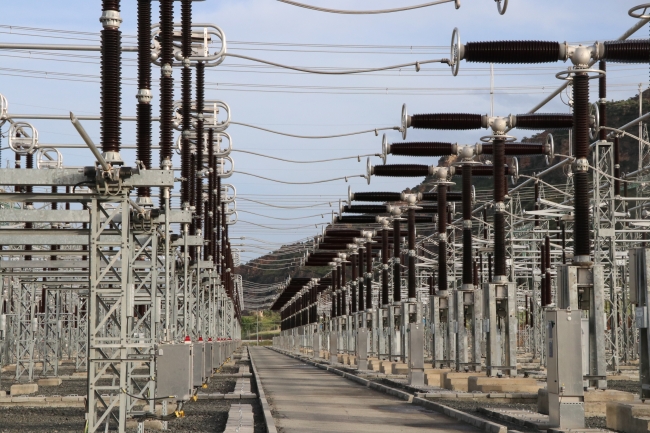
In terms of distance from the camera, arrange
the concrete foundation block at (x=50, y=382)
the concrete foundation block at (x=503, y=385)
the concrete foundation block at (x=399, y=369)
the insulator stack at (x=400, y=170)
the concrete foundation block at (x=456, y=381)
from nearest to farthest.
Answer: the concrete foundation block at (x=503, y=385)
the concrete foundation block at (x=456, y=381)
the insulator stack at (x=400, y=170)
the concrete foundation block at (x=50, y=382)
the concrete foundation block at (x=399, y=369)

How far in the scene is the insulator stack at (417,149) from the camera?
25.3 metres

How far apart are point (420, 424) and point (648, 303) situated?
5090 mm

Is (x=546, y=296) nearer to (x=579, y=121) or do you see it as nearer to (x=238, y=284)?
(x=579, y=121)

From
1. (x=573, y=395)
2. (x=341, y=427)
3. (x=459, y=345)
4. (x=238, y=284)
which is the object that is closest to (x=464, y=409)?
(x=341, y=427)

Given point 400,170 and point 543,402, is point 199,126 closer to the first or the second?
point 400,170

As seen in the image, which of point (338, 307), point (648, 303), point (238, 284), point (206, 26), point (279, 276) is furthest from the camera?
point (279, 276)

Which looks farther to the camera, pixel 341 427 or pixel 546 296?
pixel 546 296

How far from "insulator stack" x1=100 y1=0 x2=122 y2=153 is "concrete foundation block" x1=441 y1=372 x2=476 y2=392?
13.9 metres

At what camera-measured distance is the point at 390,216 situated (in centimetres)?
3650

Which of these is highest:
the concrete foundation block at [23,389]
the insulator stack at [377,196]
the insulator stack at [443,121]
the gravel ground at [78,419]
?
the insulator stack at [443,121]

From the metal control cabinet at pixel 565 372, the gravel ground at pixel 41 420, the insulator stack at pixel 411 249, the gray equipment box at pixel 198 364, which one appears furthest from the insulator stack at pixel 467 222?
the metal control cabinet at pixel 565 372

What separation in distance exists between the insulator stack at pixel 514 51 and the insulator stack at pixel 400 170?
11075 mm

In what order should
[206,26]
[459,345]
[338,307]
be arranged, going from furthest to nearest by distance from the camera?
1. [338,307]
2. [459,345]
3. [206,26]

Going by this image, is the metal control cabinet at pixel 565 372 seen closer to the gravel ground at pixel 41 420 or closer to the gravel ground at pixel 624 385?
the gravel ground at pixel 41 420
